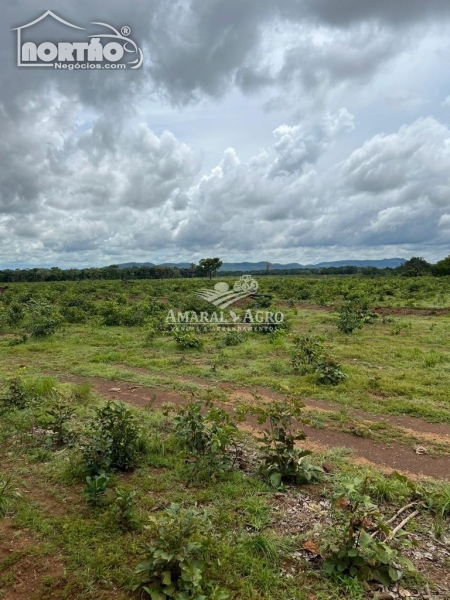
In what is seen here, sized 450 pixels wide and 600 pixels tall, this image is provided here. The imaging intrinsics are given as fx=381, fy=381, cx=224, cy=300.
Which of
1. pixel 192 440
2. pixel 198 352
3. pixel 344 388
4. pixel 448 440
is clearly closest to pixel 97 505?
pixel 192 440

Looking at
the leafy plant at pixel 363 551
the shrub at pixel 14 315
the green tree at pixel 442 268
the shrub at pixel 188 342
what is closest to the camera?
the leafy plant at pixel 363 551

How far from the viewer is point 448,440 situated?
5.53 metres

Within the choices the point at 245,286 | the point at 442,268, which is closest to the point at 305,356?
the point at 245,286

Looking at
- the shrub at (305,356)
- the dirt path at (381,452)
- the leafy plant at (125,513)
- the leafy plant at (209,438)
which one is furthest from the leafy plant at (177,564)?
the shrub at (305,356)

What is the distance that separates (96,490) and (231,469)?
152 centimetres

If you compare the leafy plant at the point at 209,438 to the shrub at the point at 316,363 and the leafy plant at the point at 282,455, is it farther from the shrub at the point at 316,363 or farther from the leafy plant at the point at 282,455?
the shrub at the point at 316,363

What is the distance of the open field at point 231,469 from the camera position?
9.85ft

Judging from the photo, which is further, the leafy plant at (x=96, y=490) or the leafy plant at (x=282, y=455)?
the leafy plant at (x=282, y=455)

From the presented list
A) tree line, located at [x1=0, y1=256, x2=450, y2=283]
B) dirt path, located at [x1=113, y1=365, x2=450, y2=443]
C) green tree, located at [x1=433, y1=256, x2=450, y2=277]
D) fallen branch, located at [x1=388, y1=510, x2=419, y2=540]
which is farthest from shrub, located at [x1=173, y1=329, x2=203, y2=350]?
green tree, located at [x1=433, y1=256, x2=450, y2=277]

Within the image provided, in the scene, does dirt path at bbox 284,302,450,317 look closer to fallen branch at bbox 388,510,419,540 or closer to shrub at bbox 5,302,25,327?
shrub at bbox 5,302,25,327

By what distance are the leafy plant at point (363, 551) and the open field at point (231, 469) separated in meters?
0.06

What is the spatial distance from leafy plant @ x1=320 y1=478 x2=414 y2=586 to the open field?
2.4 inches

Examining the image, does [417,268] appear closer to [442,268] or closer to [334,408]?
[442,268]

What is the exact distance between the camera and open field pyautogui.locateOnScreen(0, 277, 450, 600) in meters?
3.00
